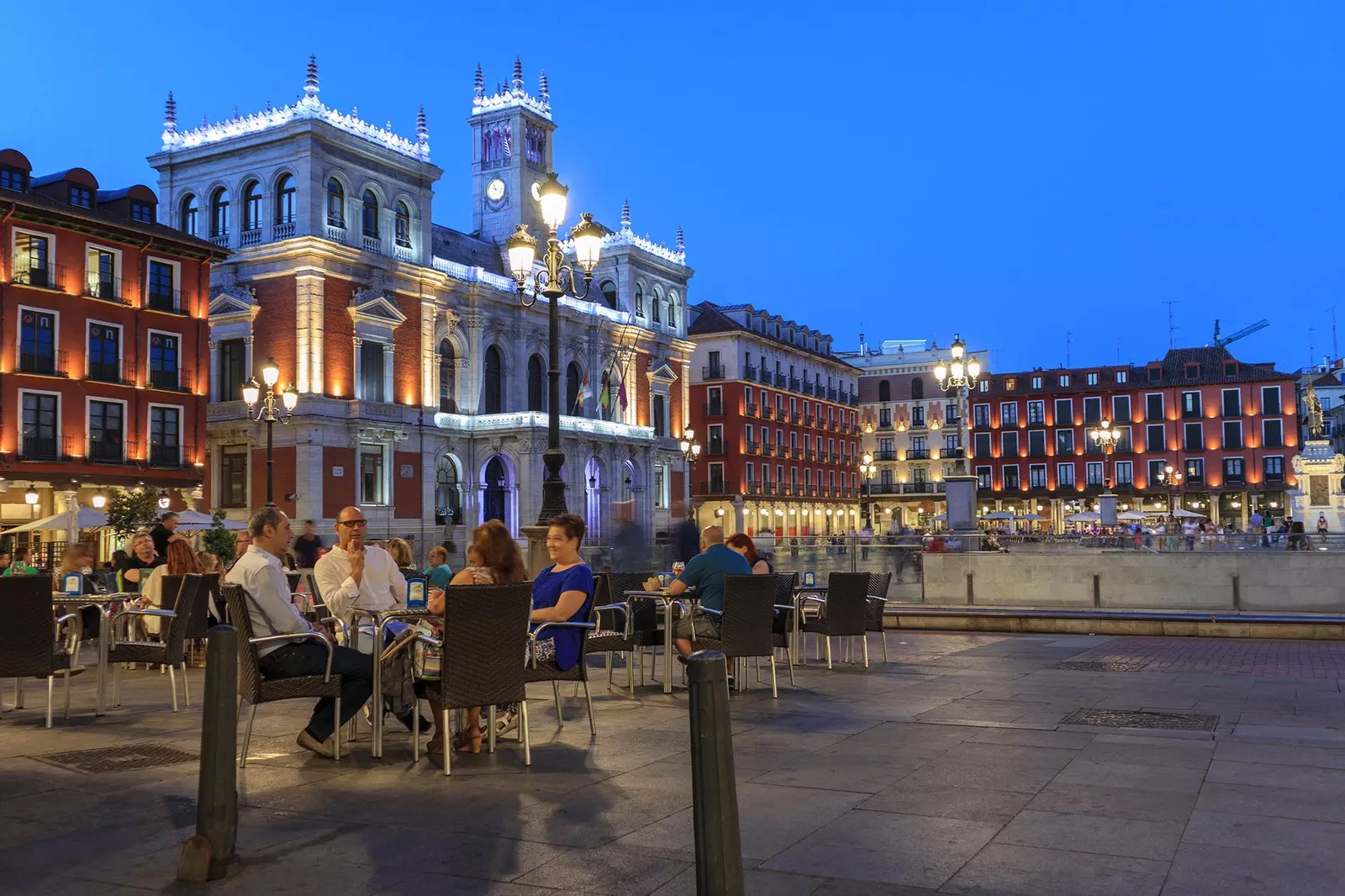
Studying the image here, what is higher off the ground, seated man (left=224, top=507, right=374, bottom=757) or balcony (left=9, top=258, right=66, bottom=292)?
balcony (left=9, top=258, right=66, bottom=292)

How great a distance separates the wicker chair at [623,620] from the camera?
361 inches

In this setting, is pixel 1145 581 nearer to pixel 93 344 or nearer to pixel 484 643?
pixel 484 643

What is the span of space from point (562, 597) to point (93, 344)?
30133 mm

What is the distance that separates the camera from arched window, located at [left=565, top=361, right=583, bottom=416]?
167 ft

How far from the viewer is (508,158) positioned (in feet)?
170

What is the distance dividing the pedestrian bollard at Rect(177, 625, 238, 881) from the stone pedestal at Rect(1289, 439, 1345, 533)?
39.2 metres

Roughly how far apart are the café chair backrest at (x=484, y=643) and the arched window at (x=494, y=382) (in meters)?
40.1

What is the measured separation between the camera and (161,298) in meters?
34.9

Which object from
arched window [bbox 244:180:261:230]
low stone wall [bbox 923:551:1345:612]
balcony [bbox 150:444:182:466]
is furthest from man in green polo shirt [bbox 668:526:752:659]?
arched window [bbox 244:180:261:230]

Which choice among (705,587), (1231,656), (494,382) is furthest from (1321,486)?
(705,587)

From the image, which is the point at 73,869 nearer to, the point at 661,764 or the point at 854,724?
the point at 661,764

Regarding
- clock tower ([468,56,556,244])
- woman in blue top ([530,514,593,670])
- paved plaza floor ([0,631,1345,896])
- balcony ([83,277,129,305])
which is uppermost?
clock tower ([468,56,556,244])

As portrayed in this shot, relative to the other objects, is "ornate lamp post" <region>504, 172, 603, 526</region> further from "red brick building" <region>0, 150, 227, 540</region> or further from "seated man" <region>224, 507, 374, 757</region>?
"red brick building" <region>0, 150, 227, 540</region>

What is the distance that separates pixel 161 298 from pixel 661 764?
32.9 metres
